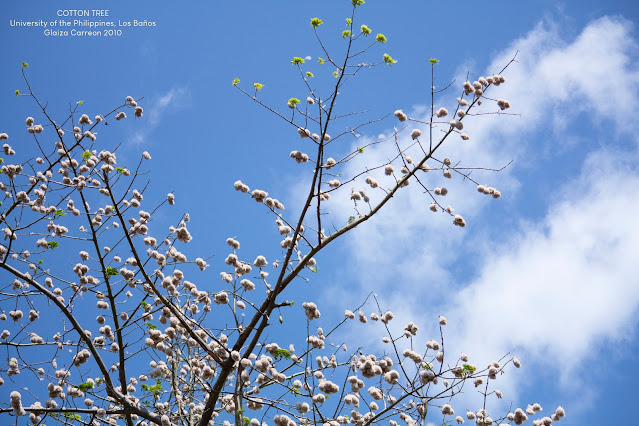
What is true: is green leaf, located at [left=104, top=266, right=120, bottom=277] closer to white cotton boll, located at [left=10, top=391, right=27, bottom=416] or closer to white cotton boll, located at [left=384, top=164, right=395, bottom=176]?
white cotton boll, located at [left=10, top=391, right=27, bottom=416]

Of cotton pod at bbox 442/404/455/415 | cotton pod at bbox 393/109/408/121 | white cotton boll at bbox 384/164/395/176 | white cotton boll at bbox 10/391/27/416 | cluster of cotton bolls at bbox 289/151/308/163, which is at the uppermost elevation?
cotton pod at bbox 393/109/408/121

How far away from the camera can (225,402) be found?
645 cm

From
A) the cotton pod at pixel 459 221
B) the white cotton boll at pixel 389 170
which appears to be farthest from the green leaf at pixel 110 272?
the cotton pod at pixel 459 221

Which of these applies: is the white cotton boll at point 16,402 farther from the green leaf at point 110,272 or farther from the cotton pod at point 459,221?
the cotton pod at point 459,221

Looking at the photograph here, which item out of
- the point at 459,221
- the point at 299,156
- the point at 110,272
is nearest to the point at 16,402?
the point at 110,272

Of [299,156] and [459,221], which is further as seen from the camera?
[459,221]

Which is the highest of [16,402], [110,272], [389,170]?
[389,170]

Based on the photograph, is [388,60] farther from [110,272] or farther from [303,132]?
[110,272]

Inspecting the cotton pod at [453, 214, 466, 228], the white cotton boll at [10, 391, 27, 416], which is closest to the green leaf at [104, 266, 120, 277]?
the white cotton boll at [10, 391, 27, 416]

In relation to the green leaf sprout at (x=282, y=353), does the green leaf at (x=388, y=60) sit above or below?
above

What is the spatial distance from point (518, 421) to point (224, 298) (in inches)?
172

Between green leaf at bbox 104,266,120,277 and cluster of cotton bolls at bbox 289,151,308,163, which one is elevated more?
cluster of cotton bolls at bbox 289,151,308,163

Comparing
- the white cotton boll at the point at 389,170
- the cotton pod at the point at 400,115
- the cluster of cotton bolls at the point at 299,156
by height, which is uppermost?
the cotton pod at the point at 400,115

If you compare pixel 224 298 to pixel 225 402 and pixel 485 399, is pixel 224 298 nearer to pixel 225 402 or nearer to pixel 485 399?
pixel 225 402
